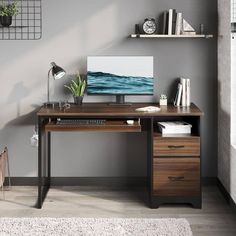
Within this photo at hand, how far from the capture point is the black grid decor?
4.20 meters

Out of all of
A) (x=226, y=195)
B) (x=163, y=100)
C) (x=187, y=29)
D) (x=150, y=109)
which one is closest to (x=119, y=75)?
(x=163, y=100)

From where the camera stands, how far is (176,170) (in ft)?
12.4

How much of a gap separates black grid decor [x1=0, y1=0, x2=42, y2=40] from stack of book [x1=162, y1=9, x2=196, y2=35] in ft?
3.18

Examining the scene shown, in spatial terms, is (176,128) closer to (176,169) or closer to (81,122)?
(176,169)

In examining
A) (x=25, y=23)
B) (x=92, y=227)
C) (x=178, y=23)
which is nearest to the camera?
(x=92, y=227)

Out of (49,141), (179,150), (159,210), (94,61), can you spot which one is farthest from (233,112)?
(49,141)

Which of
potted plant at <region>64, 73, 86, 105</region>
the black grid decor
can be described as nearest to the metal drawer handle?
potted plant at <region>64, 73, 86, 105</region>

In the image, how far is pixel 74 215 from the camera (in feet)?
11.8

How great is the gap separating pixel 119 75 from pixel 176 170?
91 centimetres

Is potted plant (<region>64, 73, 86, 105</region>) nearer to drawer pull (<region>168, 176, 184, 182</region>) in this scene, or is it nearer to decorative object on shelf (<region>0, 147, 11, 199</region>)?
decorative object on shelf (<region>0, 147, 11, 199</region>)

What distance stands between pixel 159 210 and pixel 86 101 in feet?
3.57

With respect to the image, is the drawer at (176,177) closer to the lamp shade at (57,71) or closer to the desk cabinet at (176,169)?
the desk cabinet at (176,169)

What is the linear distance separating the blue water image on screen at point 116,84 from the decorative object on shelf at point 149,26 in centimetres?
36

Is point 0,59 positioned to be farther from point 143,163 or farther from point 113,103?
point 143,163
